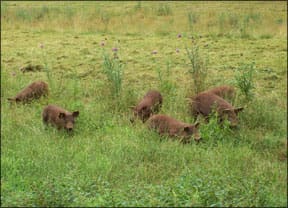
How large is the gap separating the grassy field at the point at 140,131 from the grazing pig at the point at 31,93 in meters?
0.14

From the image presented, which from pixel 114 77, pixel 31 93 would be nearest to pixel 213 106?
pixel 114 77

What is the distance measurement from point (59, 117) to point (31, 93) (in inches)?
51.2

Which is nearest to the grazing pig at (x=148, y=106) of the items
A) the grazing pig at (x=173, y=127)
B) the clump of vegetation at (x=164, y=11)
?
the grazing pig at (x=173, y=127)

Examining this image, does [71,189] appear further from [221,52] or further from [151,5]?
[151,5]

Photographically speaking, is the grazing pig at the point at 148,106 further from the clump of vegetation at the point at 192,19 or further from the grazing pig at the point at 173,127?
the clump of vegetation at the point at 192,19

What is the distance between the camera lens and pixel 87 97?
23.1 feet

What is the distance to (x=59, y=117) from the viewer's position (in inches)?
219

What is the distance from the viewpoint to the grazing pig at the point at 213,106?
215 inches

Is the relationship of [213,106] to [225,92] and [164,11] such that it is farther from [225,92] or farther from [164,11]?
[164,11]

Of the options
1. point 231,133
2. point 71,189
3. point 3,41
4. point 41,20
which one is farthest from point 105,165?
point 41,20

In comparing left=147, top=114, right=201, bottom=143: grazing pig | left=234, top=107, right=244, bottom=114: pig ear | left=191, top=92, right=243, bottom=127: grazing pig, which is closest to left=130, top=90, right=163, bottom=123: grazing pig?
left=147, top=114, right=201, bottom=143: grazing pig

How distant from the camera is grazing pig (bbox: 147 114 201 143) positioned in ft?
16.9

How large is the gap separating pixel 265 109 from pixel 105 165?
235cm

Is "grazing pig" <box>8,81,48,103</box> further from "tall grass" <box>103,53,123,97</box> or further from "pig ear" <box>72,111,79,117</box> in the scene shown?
"pig ear" <box>72,111,79,117</box>
